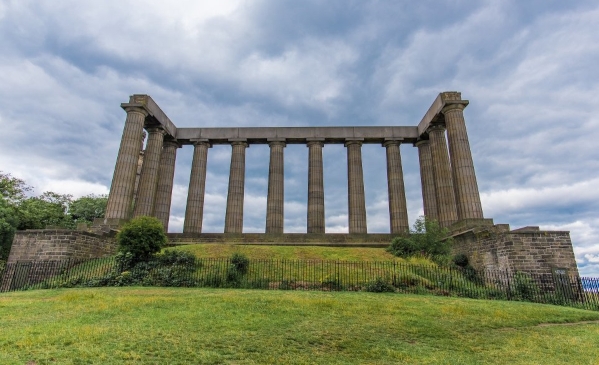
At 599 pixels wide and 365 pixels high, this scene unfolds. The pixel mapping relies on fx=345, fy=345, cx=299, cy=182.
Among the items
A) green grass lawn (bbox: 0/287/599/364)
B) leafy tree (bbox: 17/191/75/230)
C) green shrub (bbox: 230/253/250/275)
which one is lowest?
green grass lawn (bbox: 0/287/599/364)

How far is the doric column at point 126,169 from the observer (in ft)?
98.8

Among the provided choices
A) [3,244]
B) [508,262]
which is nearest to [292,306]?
[508,262]

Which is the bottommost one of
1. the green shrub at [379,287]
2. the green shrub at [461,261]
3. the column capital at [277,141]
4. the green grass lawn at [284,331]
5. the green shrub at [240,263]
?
→ the green grass lawn at [284,331]

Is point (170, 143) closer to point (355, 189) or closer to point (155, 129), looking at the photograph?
point (155, 129)

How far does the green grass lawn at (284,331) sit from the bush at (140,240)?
Result: 6.89 meters

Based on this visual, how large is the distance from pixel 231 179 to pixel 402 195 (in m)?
18.1

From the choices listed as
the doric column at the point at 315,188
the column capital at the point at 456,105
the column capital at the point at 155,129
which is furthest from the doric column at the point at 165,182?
the column capital at the point at 456,105

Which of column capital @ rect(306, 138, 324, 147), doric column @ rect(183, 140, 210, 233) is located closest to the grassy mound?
doric column @ rect(183, 140, 210, 233)

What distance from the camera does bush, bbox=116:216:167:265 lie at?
2022cm

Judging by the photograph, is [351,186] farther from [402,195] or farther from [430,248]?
[430,248]

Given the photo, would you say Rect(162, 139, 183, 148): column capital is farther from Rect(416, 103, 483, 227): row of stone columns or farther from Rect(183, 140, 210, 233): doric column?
Rect(416, 103, 483, 227): row of stone columns

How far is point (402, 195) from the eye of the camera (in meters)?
36.3

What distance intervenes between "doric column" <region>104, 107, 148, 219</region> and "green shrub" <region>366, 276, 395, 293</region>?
22.9 meters

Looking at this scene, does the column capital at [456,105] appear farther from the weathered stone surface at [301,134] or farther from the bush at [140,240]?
the bush at [140,240]
